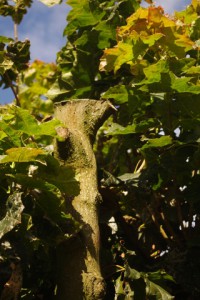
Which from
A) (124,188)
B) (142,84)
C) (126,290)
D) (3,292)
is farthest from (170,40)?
(3,292)

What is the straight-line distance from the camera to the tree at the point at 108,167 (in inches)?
56.6

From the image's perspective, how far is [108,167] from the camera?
2.49 m

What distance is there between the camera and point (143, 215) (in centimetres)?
223

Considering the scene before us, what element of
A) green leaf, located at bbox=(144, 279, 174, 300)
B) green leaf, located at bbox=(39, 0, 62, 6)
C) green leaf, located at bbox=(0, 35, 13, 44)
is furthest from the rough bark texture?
green leaf, located at bbox=(39, 0, 62, 6)

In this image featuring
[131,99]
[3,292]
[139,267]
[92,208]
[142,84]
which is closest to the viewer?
[3,292]

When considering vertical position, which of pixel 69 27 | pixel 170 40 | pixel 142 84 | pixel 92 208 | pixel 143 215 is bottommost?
pixel 92 208

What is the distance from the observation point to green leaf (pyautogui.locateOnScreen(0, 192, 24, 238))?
1.29 metres

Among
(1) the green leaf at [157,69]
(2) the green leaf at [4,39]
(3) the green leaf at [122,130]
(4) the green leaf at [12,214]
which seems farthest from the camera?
(2) the green leaf at [4,39]

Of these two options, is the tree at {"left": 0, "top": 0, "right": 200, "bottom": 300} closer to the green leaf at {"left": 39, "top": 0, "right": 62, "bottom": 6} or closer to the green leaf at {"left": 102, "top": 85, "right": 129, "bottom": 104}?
the green leaf at {"left": 102, "top": 85, "right": 129, "bottom": 104}

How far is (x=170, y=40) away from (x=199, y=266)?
94cm

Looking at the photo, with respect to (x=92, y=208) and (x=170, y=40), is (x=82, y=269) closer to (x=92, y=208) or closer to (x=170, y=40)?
(x=92, y=208)

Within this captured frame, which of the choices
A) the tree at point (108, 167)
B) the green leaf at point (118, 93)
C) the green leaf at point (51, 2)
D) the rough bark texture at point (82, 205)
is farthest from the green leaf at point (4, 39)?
the green leaf at point (118, 93)

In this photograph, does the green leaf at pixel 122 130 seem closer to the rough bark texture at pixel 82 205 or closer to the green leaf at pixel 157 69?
the rough bark texture at pixel 82 205

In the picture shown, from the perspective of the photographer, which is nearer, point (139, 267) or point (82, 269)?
point (82, 269)
